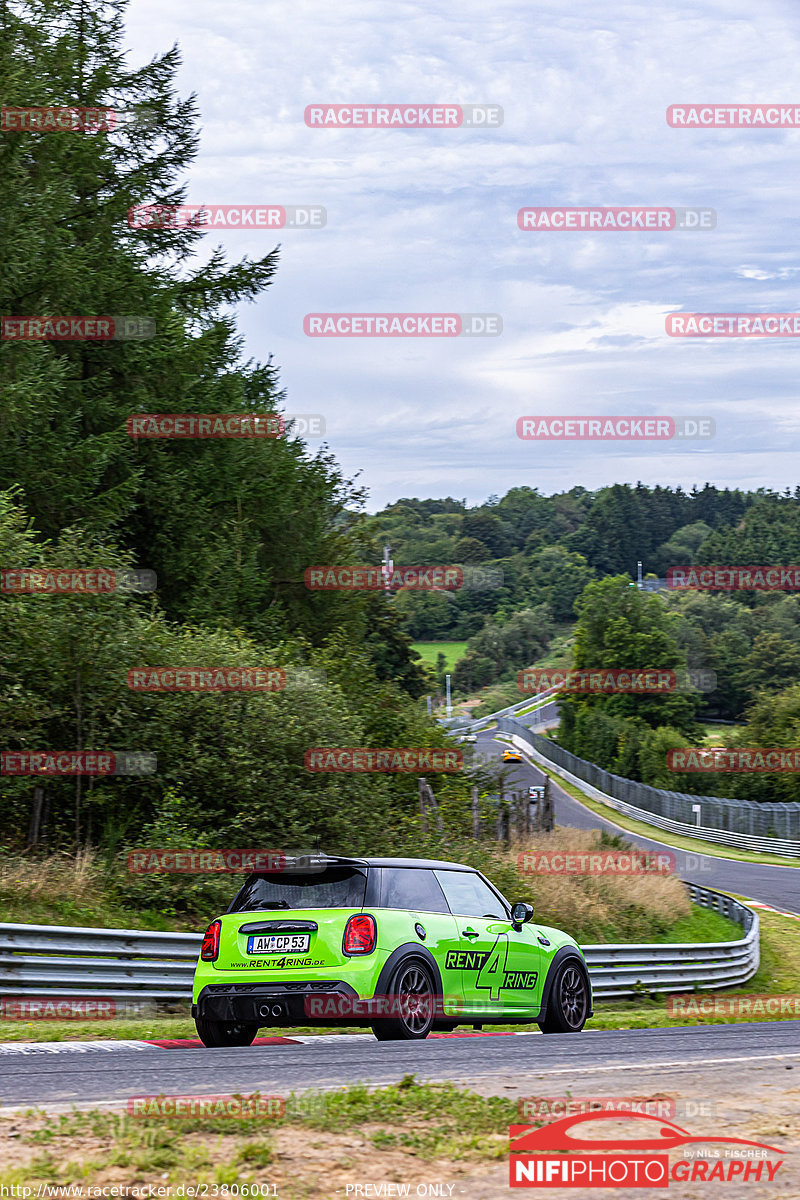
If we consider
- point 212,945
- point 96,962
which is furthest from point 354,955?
point 96,962

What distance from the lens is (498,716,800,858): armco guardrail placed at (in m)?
58.3

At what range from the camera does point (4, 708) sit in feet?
50.2

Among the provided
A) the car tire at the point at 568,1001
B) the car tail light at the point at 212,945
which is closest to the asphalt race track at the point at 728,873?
the car tire at the point at 568,1001

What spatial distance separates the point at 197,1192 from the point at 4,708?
11.5 meters

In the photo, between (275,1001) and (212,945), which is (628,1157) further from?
(212,945)

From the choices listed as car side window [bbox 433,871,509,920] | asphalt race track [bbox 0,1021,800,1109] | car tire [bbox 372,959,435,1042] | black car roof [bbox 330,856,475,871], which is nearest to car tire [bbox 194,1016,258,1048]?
asphalt race track [bbox 0,1021,800,1109]

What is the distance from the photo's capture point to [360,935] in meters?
8.83

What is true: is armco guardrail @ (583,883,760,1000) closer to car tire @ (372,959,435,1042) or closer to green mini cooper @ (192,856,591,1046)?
green mini cooper @ (192,856,591,1046)

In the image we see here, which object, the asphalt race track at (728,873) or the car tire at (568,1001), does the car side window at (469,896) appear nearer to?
the car tire at (568,1001)

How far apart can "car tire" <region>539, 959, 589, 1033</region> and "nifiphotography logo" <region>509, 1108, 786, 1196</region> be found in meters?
5.31

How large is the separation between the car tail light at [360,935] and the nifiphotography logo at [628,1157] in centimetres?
316

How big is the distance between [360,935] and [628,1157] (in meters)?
3.80

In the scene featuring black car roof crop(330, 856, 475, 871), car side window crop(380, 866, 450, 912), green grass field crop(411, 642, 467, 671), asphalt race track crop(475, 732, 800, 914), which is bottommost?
asphalt race track crop(475, 732, 800, 914)

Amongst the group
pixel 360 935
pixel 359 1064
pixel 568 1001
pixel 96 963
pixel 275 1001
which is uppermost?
pixel 360 935
